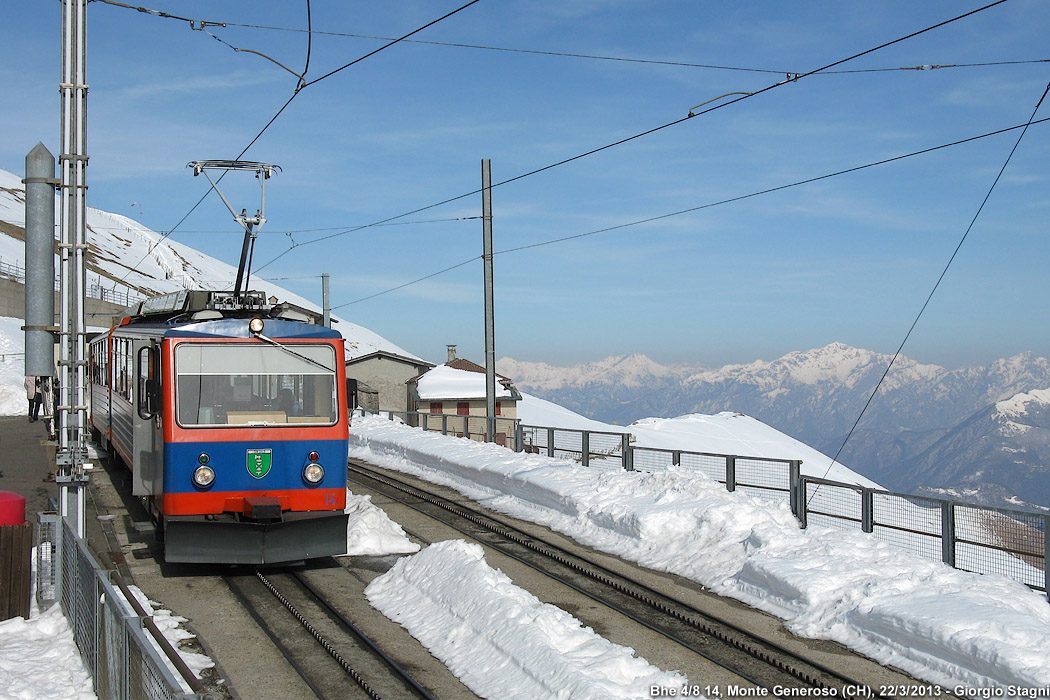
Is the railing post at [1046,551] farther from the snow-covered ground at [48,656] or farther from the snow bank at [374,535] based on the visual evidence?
the snow-covered ground at [48,656]

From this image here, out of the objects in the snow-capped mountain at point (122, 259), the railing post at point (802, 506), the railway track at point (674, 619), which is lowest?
the railway track at point (674, 619)

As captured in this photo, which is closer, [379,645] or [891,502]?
[379,645]

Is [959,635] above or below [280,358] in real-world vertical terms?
below

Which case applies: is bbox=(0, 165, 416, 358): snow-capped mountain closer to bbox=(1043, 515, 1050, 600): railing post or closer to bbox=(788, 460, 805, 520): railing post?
bbox=(788, 460, 805, 520): railing post

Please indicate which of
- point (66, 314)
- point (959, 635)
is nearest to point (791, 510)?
point (959, 635)

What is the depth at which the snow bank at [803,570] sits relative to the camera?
823cm

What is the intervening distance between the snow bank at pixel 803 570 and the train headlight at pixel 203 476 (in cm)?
559

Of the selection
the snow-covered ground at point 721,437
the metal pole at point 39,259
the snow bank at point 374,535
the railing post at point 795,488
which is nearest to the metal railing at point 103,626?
the metal pole at point 39,259

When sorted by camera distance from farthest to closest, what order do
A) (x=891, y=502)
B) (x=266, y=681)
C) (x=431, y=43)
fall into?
1. (x=431, y=43)
2. (x=891, y=502)
3. (x=266, y=681)

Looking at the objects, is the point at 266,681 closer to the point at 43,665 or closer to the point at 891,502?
the point at 43,665

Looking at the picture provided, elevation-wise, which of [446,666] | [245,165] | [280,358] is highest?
[245,165]

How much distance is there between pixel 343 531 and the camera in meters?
11.7

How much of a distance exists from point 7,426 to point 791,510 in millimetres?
29224

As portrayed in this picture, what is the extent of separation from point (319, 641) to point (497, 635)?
173cm
